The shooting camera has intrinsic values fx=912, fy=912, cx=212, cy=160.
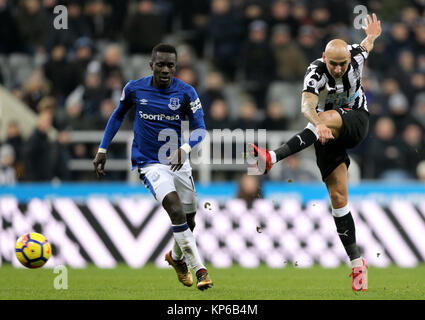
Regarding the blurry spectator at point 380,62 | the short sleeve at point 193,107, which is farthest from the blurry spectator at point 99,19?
the short sleeve at point 193,107

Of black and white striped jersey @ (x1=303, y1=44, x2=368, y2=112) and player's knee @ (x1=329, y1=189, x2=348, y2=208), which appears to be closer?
black and white striped jersey @ (x1=303, y1=44, x2=368, y2=112)

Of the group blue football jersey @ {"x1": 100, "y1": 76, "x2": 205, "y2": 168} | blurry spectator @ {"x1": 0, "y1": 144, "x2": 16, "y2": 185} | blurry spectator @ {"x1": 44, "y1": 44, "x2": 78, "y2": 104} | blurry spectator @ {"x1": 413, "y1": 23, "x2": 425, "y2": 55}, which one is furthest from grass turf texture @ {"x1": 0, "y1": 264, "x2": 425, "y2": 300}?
blurry spectator @ {"x1": 413, "y1": 23, "x2": 425, "y2": 55}

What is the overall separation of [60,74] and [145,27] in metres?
1.99

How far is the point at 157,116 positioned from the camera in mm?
10414

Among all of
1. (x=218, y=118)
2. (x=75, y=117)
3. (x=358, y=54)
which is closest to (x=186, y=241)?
(x=358, y=54)

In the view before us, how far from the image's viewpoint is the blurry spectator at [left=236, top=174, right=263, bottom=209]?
14.8 meters

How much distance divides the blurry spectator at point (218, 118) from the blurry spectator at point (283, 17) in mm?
2992

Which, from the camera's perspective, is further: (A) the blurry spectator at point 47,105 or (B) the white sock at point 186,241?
(A) the blurry spectator at point 47,105

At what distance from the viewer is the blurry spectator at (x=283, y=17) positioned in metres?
18.6

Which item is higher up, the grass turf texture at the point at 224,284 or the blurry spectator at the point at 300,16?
the blurry spectator at the point at 300,16

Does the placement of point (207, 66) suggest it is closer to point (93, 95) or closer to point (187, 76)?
point (187, 76)

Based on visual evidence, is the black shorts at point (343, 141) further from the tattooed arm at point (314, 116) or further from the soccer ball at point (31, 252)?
the soccer ball at point (31, 252)

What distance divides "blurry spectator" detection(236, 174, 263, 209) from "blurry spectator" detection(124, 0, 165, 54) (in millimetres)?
4310

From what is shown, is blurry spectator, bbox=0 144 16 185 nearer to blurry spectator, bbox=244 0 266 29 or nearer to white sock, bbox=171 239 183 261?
blurry spectator, bbox=244 0 266 29
